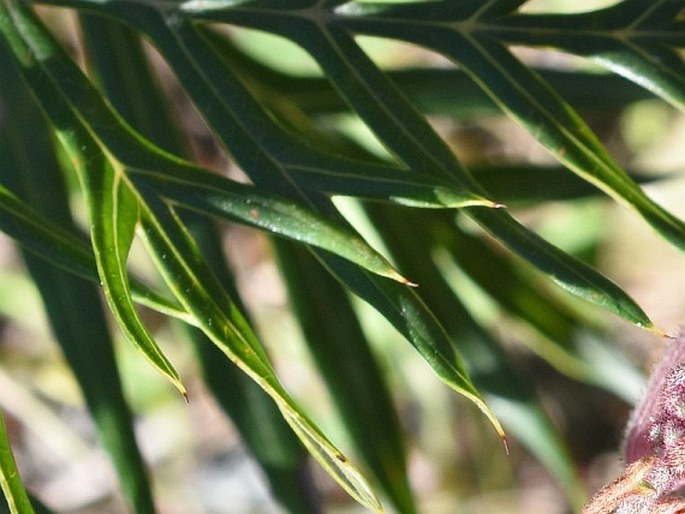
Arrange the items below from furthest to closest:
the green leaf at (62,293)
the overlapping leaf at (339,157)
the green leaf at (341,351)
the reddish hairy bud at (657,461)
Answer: the green leaf at (341,351) → the green leaf at (62,293) → the overlapping leaf at (339,157) → the reddish hairy bud at (657,461)

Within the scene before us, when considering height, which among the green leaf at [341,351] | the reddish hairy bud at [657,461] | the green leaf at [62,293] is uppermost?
the green leaf at [62,293]

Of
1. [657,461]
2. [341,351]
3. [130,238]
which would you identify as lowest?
[657,461]

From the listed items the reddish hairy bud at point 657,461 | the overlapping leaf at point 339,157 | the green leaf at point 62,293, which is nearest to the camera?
the reddish hairy bud at point 657,461

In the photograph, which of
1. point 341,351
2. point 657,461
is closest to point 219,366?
point 341,351

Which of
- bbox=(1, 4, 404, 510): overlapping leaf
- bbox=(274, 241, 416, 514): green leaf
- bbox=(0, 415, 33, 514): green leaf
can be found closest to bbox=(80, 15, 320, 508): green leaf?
bbox=(274, 241, 416, 514): green leaf

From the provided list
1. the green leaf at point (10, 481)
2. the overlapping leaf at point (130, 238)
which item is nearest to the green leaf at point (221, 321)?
the overlapping leaf at point (130, 238)

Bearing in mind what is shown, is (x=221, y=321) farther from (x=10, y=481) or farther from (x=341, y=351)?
(x=341, y=351)

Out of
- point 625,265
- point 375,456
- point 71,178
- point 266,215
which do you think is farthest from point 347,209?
point 625,265

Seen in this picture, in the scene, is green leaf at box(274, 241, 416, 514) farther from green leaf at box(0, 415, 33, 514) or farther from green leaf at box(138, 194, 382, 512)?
green leaf at box(0, 415, 33, 514)

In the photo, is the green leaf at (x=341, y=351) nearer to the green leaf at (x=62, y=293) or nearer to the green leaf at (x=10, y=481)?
the green leaf at (x=62, y=293)

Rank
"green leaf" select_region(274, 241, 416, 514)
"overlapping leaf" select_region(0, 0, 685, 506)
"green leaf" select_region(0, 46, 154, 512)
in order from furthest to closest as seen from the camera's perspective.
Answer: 1. "green leaf" select_region(274, 241, 416, 514)
2. "green leaf" select_region(0, 46, 154, 512)
3. "overlapping leaf" select_region(0, 0, 685, 506)

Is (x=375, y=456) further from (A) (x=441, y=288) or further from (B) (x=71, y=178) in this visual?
(B) (x=71, y=178)
